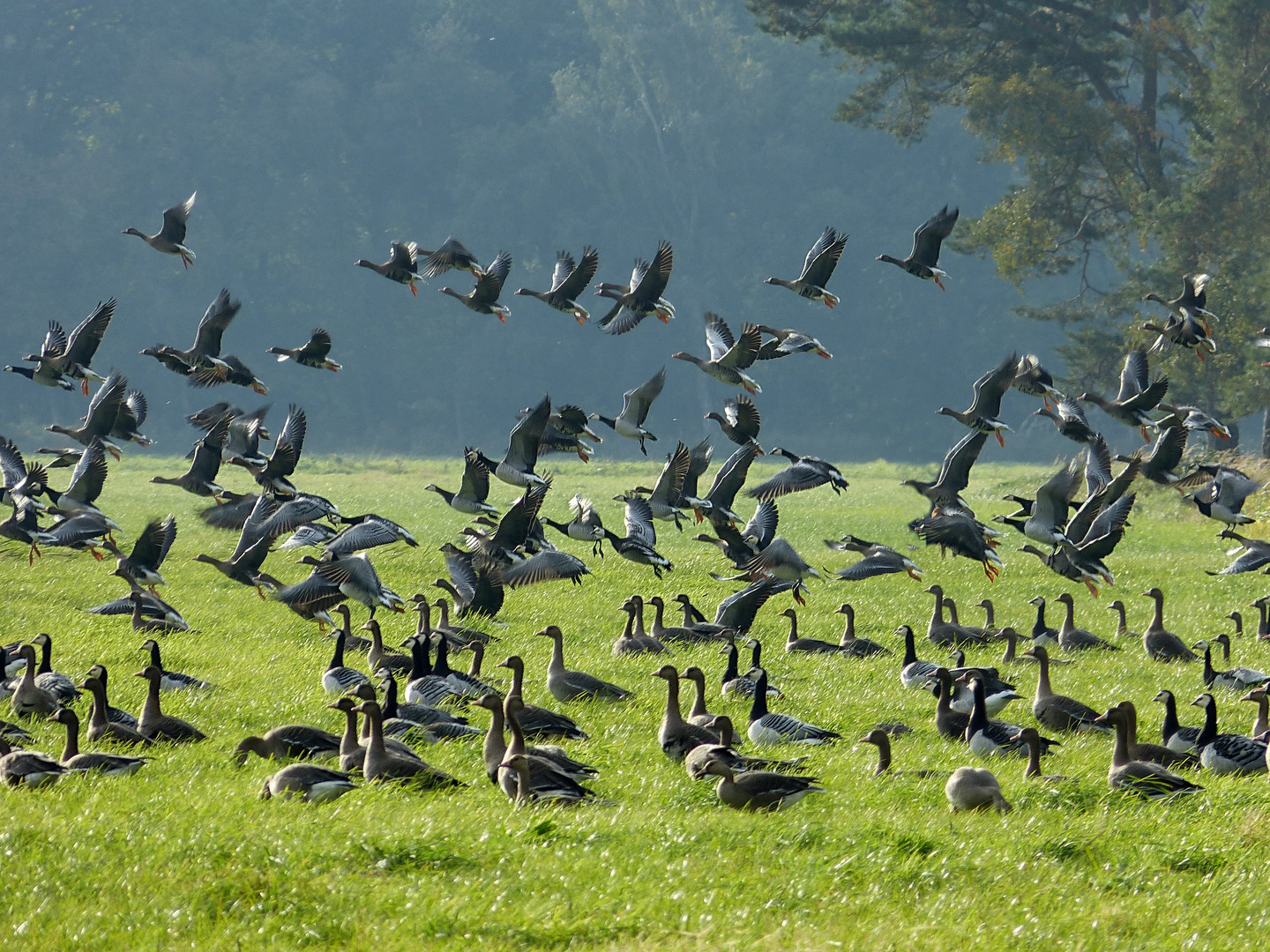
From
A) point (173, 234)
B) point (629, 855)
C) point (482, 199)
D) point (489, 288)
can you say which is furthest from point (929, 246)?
point (482, 199)

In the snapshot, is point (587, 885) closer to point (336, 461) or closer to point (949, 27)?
point (949, 27)

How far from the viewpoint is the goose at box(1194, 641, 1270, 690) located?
1382 centimetres

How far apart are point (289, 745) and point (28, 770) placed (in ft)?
6.09

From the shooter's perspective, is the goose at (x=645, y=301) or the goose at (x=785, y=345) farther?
the goose at (x=645, y=301)

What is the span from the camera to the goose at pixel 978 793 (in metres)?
9.27

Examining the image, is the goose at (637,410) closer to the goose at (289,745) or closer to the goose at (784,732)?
the goose at (784,732)

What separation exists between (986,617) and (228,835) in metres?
13.6

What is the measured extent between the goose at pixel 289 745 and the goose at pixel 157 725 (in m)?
0.47

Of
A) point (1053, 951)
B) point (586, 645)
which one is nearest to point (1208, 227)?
point (586, 645)

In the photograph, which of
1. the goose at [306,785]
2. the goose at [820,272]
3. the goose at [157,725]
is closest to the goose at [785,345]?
the goose at [820,272]

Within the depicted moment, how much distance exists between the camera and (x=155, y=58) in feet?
271

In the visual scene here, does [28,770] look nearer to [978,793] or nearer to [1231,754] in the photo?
[978,793]

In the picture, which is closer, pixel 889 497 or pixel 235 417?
pixel 235 417

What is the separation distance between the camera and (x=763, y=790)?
903cm
